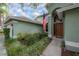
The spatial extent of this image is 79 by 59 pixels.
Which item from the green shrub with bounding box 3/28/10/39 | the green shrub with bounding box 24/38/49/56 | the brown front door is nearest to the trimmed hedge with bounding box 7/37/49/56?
the green shrub with bounding box 24/38/49/56

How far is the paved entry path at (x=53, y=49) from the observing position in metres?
4.25

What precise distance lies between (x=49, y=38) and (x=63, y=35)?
29 centimetres

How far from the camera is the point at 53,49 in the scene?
429 centimetres

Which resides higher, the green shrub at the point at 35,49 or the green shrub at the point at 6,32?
the green shrub at the point at 6,32

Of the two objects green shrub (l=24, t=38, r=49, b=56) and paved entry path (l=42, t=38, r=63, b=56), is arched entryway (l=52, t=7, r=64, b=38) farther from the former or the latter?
green shrub (l=24, t=38, r=49, b=56)

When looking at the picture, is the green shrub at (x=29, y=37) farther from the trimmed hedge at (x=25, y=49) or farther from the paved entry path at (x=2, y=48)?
the paved entry path at (x=2, y=48)

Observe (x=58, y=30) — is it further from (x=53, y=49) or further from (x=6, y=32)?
(x=6, y=32)

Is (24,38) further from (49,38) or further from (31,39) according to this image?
(49,38)

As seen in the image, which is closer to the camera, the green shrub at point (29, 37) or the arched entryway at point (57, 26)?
the green shrub at point (29, 37)

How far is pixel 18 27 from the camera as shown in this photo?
14.2ft

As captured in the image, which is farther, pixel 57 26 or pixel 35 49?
pixel 57 26

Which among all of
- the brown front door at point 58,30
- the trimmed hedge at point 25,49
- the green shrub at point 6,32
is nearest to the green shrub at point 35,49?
the trimmed hedge at point 25,49

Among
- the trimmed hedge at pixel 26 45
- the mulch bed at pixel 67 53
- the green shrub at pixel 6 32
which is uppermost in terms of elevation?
the green shrub at pixel 6 32

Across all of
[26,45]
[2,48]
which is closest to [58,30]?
[26,45]
